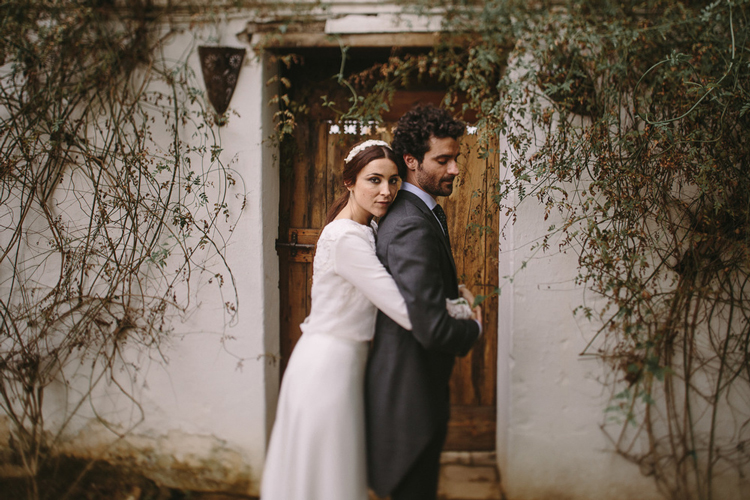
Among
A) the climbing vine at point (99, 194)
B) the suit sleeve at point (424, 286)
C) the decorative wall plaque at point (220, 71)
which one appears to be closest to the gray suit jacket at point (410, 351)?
the suit sleeve at point (424, 286)

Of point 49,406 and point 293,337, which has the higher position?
point 293,337

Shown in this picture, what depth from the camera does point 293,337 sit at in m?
2.72

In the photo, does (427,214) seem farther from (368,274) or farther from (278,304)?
(278,304)

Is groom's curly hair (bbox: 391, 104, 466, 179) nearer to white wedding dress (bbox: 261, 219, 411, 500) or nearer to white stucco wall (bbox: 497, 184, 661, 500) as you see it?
white wedding dress (bbox: 261, 219, 411, 500)

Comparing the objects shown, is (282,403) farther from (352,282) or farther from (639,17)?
(639,17)

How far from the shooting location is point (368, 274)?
1.45 meters

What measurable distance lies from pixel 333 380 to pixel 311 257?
1.33 meters

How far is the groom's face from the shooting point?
65.5 inches

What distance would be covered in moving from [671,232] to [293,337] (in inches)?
92.9

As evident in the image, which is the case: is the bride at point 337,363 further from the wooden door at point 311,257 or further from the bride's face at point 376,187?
the wooden door at point 311,257

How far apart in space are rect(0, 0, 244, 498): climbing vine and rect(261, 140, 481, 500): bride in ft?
3.72

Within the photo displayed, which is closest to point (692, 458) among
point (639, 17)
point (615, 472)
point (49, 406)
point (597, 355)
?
point (615, 472)

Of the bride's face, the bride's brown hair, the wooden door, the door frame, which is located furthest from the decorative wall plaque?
the bride's face

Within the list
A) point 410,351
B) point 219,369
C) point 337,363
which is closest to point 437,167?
point 410,351
